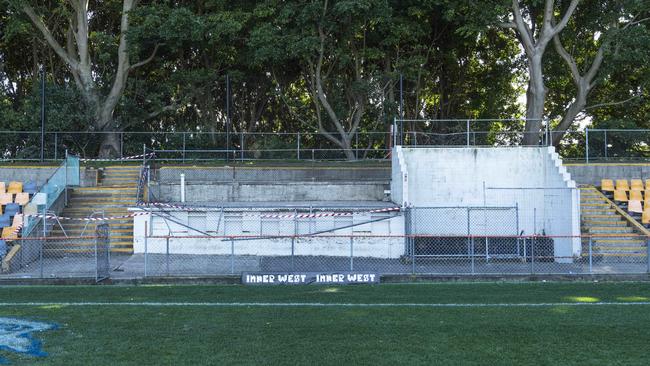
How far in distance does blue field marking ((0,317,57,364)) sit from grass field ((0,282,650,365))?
162 millimetres

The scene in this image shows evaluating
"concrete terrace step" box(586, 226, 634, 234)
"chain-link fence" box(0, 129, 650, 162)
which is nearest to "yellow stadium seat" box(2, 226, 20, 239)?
"chain-link fence" box(0, 129, 650, 162)

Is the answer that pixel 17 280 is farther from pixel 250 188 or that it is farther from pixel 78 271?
pixel 250 188

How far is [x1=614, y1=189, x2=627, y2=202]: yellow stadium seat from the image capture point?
77.2ft

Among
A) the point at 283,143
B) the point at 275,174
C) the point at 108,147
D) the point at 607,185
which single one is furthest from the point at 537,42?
the point at 108,147

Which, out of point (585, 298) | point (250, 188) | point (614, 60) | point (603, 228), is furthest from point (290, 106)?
point (585, 298)

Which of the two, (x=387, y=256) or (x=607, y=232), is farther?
(x=607, y=232)

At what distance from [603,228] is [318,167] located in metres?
11.6

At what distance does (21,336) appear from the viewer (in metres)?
9.95

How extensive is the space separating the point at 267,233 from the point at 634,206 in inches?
527

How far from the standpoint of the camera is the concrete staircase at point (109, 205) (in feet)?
70.1

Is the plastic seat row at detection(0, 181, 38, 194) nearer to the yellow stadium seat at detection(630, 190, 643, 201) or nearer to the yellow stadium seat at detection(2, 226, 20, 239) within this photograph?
the yellow stadium seat at detection(2, 226, 20, 239)

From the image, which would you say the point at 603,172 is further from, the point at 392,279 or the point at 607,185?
the point at 392,279

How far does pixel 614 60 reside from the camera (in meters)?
30.7

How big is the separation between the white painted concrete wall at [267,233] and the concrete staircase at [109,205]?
41.1 inches
